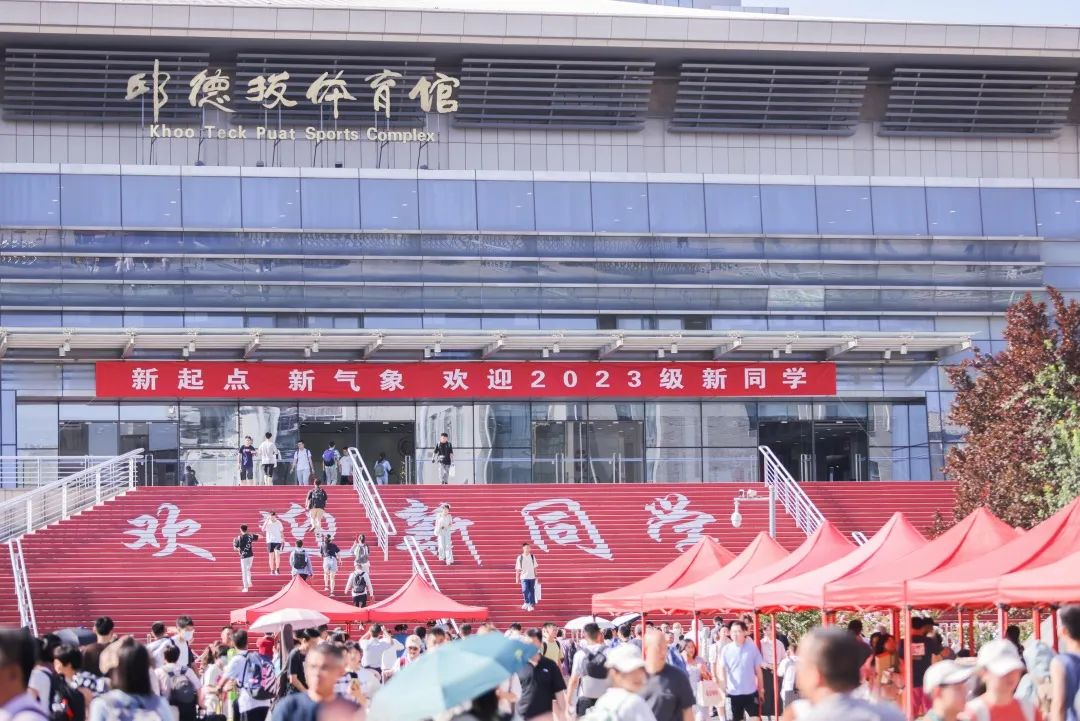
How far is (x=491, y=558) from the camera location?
37875 millimetres

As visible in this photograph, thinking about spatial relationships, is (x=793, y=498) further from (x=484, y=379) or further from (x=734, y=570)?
(x=734, y=570)

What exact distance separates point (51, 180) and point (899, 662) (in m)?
33.9

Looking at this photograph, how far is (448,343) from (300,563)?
13.2 meters

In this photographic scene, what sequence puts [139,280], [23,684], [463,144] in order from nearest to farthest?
[23,684] → [139,280] → [463,144]

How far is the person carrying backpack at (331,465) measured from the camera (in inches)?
1724

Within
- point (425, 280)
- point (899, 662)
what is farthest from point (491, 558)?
point (899, 662)

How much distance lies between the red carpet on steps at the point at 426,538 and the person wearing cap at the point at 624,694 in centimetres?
2307

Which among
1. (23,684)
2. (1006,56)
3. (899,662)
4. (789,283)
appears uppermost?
(1006,56)

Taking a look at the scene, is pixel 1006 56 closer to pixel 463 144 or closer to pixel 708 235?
pixel 708 235

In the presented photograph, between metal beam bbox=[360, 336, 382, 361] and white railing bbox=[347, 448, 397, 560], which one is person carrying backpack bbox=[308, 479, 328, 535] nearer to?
white railing bbox=[347, 448, 397, 560]

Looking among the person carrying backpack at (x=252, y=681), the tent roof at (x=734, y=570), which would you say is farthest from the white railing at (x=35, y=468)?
the person carrying backpack at (x=252, y=681)

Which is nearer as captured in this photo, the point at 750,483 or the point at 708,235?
the point at 750,483

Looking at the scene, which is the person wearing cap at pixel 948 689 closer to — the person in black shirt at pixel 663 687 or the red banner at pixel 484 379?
the person in black shirt at pixel 663 687

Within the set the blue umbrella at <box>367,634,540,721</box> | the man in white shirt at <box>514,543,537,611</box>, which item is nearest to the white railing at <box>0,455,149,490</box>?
the man in white shirt at <box>514,543,537,611</box>
